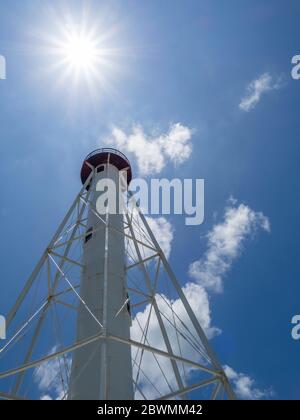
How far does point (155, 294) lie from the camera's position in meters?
17.3

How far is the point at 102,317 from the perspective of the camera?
574 inches

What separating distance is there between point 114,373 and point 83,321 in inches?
103

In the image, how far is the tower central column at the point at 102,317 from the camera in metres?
12.7

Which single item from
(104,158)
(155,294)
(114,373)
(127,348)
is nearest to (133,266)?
(155,294)

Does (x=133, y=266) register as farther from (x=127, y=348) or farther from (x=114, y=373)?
(x=114, y=373)

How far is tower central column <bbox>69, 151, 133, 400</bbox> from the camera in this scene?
12.7 meters

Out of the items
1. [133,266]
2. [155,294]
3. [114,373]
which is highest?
[133,266]

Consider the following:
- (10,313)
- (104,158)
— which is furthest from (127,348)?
(104,158)

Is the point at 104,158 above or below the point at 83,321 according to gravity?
above
